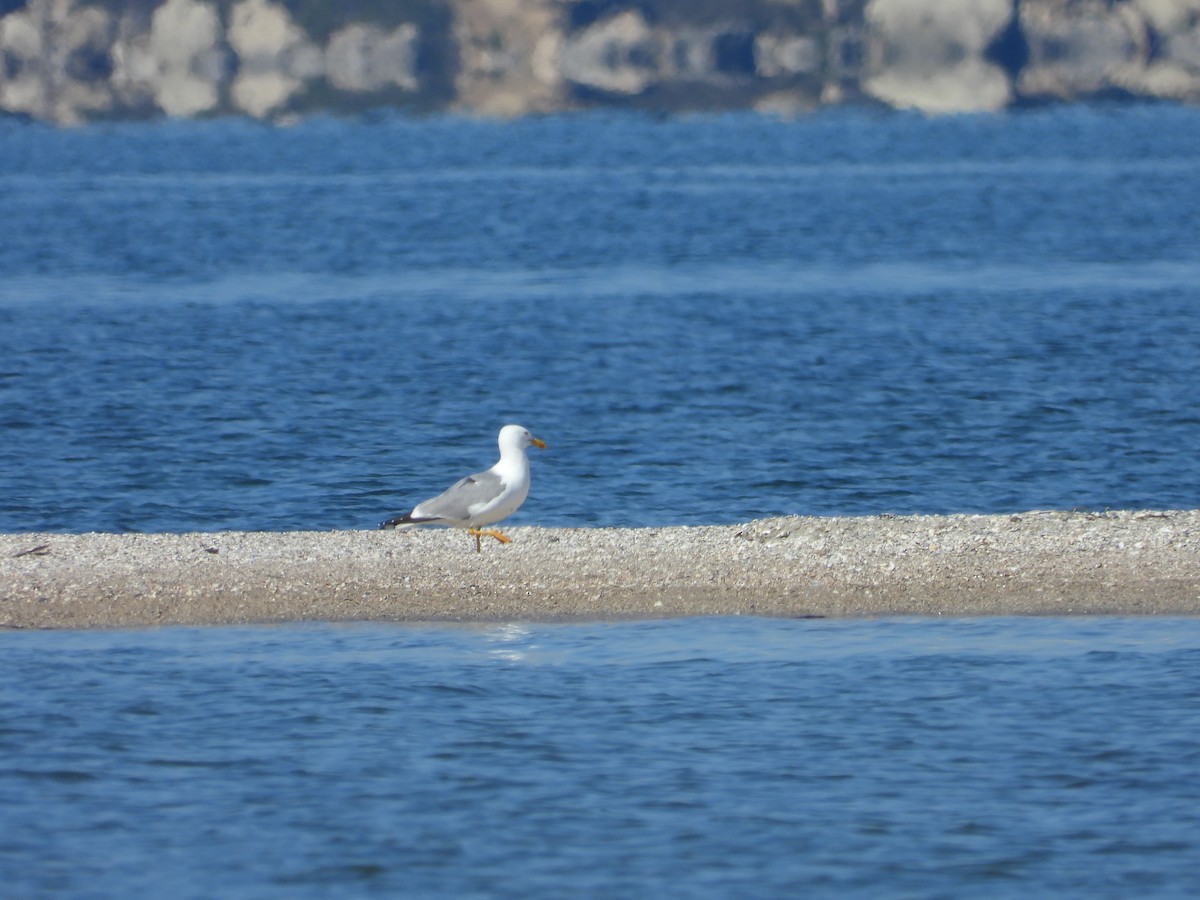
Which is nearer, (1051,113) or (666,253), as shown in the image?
(666,253)

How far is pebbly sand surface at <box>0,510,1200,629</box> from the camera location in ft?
48.1

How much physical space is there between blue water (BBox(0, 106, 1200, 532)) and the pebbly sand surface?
3.06 meters

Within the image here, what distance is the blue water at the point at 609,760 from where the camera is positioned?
9.96 meters

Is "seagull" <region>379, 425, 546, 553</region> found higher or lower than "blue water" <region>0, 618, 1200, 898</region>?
higher

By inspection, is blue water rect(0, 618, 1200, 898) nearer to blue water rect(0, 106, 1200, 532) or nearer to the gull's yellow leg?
the gull's yellow leg

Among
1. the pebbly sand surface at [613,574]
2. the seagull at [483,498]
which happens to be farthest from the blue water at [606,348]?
the seagull at [483,498]

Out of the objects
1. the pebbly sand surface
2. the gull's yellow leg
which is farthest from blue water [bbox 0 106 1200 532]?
the gull's yellow leg

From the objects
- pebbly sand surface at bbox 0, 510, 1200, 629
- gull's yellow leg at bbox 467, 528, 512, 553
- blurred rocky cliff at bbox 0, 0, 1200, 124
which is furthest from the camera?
blurred rocky cliff at bbox 0, 0, 1200, 124

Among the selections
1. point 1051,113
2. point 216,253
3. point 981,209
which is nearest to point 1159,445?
point 216,253

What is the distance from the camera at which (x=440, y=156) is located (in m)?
124

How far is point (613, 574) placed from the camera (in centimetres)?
1534

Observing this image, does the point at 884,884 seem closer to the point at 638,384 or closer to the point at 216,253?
the point at 638,384

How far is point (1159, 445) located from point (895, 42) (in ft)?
534

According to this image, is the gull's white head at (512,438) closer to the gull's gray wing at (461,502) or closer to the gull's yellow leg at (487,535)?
the gull's gray wing at (461,502)
